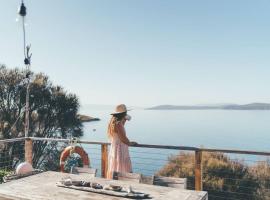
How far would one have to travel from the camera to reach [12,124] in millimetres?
21531

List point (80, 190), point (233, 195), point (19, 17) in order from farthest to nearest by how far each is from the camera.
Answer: point (233, 195)
point (19, 17)
point (80, 190)

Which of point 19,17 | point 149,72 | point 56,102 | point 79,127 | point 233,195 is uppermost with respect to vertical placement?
point 149,72

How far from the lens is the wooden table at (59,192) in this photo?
357 cm

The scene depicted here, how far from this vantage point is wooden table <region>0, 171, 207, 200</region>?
11.7ft

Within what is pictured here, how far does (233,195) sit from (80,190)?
12098 millimetres

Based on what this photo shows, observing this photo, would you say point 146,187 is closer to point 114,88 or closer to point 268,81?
point 114,88

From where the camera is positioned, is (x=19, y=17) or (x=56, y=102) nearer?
(x=19, y=17)

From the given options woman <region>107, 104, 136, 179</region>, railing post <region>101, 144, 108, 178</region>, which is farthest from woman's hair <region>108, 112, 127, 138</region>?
railing post <region>101, 144, 108, 178</region>

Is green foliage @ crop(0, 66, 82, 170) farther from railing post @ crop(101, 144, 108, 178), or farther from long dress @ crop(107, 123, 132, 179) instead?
long dress @ crop(107, 123, 132, 179)

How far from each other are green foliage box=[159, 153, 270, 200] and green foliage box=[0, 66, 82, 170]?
9.10m

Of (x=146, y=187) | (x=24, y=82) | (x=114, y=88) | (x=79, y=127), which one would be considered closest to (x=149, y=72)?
(x=114, y=88)

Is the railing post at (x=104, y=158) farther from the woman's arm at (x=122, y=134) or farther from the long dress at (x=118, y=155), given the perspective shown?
the woman's arm at (x=122, y=134)

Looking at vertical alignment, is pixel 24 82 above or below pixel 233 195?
above

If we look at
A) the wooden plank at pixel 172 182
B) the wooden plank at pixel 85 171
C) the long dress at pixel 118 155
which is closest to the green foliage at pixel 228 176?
the long dress at pixel 118 155
